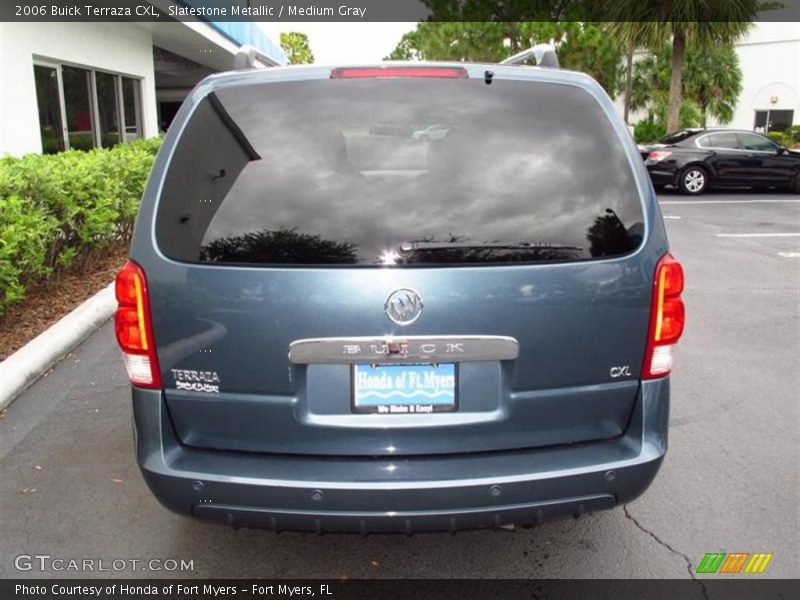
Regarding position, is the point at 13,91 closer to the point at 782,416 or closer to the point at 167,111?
the point at 782,416

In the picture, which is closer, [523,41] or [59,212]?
[59,212]

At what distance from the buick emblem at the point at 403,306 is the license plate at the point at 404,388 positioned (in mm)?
169

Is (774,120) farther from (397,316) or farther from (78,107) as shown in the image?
(397,316)

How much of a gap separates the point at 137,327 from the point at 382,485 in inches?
38.5

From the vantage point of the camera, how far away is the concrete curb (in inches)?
178

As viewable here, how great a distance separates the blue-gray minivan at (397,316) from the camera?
7.36 ft

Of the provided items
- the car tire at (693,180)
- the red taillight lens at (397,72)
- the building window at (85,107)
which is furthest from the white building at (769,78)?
the red taillight lens at (397,72)

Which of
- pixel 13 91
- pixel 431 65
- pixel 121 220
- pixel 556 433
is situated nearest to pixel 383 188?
pixel 431 65

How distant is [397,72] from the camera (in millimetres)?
2553

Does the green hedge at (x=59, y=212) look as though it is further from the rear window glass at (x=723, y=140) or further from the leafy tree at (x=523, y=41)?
the leafy tree at (x=523, y=41)

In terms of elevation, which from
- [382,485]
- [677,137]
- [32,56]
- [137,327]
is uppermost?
[32,56]

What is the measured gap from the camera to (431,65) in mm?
2609

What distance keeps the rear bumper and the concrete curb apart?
2.61m

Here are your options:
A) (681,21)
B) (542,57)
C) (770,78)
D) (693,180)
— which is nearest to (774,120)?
(770,78)
